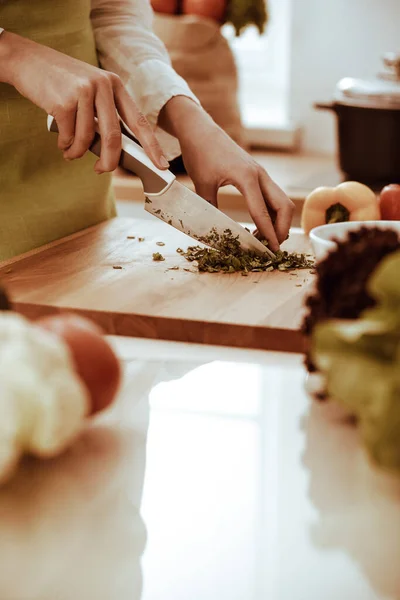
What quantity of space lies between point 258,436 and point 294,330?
0.31 metres

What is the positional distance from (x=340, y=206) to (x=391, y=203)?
0.28 feet

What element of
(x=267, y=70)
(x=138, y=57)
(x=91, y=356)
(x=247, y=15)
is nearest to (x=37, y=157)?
(x=138, y=57)

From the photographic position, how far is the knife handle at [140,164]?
48.1 inches

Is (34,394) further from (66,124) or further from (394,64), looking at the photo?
(394,64)

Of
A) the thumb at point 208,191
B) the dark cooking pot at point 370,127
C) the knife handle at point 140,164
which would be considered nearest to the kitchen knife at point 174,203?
the knife handle at point 140,164

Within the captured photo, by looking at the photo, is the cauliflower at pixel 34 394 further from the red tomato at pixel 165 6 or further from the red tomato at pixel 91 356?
the red tomato at pixel 165 6

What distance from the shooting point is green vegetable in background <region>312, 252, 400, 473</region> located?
1.71ft

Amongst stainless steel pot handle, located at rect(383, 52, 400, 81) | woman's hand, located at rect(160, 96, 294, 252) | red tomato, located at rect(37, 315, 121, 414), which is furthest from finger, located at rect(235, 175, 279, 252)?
stainless steel pot handle, located at rect(383, 52, 400, 81)

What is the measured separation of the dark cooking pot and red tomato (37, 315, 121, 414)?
1.79 m

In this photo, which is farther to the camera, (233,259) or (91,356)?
(233,259)

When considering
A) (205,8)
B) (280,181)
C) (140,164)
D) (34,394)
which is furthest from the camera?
(205,8)

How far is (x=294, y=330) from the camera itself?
96 cm

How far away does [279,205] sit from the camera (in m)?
1.36

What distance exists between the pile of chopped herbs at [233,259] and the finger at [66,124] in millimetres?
245
